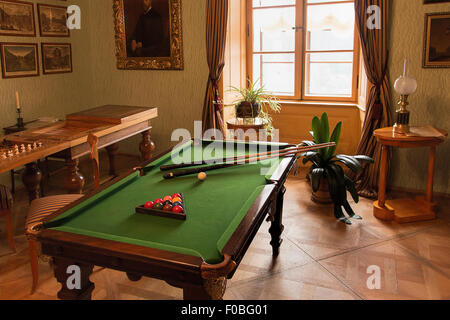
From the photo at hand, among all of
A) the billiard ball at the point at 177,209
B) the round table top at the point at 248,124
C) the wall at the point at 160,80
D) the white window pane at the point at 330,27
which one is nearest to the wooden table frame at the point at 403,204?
the round table top at the point at 248,124

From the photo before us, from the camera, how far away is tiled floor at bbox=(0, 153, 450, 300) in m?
2.78

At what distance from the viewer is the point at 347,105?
5.10 m

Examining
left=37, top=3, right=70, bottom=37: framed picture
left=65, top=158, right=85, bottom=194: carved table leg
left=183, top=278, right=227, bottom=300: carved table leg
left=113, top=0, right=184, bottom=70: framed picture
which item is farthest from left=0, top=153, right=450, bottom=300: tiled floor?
left=113, top=0, right=184, bottom=70: framed picture

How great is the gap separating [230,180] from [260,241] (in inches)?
42.7

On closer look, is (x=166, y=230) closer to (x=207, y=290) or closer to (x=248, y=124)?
(x=207, y=290)

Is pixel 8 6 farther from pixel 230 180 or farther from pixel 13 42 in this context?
pixel 230 180

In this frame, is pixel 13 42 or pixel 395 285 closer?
pixel 395 285

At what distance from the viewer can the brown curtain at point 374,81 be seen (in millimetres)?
4257

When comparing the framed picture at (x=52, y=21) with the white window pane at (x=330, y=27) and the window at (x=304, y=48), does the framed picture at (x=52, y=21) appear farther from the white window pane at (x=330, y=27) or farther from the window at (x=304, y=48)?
the white window pane at (x=330, y=27)

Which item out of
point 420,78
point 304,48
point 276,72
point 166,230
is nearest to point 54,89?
point 276,72

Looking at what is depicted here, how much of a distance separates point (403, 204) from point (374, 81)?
1.36 metres

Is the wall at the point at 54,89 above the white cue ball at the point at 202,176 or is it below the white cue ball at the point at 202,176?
above

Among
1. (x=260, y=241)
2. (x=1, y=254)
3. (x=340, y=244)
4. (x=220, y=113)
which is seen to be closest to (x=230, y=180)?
(x=260, y=241)

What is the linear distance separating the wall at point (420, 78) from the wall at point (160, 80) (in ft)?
7.72
